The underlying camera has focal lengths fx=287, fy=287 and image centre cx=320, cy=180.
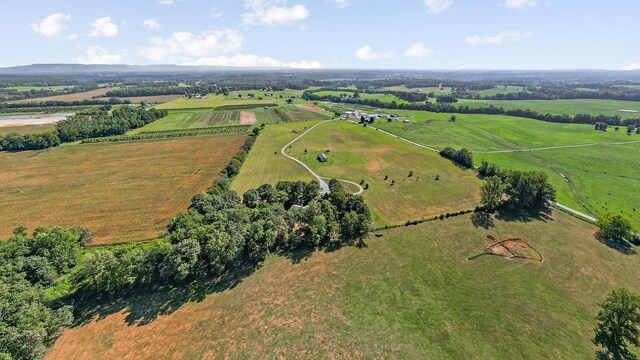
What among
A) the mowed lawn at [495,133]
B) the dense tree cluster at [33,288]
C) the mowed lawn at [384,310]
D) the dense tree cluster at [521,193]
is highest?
the mowed lawn at [495,133]

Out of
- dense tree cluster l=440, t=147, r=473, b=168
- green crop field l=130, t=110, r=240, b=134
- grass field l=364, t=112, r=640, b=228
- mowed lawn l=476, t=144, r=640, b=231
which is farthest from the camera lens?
green crop field l=130, t=110, r=240, b=134

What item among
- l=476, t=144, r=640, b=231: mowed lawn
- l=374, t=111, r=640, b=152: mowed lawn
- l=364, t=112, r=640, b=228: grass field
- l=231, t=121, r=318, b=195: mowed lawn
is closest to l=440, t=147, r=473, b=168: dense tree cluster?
l=364, t=112, r=640, b=228: grass field

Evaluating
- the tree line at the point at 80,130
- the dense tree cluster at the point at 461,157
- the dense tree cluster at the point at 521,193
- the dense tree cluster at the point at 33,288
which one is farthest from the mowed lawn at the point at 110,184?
the dense tree cluster at the point at 461,157

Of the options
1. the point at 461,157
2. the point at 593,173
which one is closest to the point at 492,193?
the point at 461,157

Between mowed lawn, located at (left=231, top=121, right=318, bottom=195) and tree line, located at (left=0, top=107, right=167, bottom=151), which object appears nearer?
mowed lawn, located at (left=231, top=121, right=318, bottom=195)

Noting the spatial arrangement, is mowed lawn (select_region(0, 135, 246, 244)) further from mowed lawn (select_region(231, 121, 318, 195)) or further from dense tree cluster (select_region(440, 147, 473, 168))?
dense tree cluster (select_region(440, 147, 473, 168))

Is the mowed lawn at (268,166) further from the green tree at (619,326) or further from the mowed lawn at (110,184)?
the green tree at (619,326)

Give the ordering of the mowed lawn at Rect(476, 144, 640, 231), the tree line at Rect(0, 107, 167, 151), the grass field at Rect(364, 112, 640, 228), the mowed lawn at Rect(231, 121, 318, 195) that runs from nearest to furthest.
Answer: the mowed lawn at Rect(476, 144, 640, 231)
the grass field at Rect(364, 112, 640, 228)
the mowed lawn at Rect(231, 121, 318, 195)
the tree line at Rect(0, 107, 167, 151)
